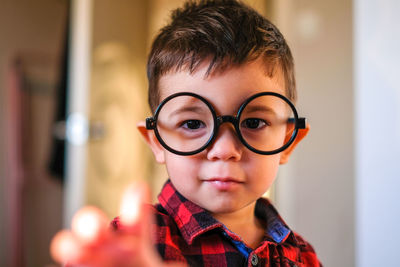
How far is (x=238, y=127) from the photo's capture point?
1.95 ft

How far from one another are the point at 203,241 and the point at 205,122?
20 cm

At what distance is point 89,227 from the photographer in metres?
0.36

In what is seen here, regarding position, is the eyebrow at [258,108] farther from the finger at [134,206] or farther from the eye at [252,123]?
the finger at [134,206]

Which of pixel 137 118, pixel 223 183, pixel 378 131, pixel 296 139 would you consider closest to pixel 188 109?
→ pixel 223 183

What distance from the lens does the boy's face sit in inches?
23.7

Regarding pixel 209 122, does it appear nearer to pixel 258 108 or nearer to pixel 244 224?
pixel 258 108

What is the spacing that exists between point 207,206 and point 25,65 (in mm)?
2194

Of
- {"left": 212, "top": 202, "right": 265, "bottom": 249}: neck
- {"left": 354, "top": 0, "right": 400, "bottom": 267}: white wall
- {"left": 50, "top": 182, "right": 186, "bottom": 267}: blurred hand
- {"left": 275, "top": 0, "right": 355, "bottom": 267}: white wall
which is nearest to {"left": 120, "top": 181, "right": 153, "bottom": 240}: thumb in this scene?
{"left": 50, "top": 182, "right": 186, "bottom": 267}: blurred hand

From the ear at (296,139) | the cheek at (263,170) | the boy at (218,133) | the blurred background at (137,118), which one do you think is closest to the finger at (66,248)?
the boy at (218,133)

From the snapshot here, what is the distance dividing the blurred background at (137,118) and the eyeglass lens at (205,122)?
0.37m

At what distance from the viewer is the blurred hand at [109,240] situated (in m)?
0.36

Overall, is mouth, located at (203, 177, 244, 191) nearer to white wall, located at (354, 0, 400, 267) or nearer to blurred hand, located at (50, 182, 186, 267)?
blurred hand, located at (50, 182, 186, 267)

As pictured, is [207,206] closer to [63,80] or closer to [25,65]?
[63,80]

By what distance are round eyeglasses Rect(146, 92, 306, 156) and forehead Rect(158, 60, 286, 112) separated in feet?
0.05
